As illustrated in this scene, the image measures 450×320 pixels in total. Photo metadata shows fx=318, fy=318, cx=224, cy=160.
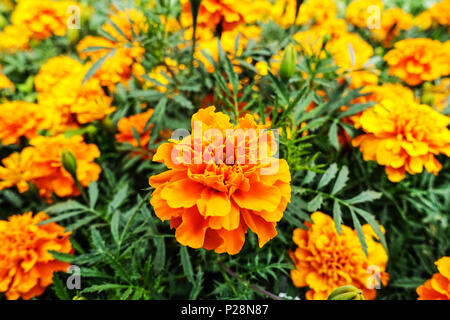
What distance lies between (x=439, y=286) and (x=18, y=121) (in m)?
1.10

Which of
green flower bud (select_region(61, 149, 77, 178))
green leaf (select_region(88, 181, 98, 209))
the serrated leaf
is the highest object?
green flower bud (select_region(61, 149, 77, 178))

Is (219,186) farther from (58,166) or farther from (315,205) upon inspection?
(58,166)

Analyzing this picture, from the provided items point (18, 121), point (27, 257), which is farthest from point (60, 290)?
point (18, 121)

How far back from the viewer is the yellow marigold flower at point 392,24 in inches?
50.6

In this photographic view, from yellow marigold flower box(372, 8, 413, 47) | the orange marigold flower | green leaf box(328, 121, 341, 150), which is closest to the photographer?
the orange marigold flower

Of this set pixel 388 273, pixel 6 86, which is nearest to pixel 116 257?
pixel 388 273

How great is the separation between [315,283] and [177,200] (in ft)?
1.44

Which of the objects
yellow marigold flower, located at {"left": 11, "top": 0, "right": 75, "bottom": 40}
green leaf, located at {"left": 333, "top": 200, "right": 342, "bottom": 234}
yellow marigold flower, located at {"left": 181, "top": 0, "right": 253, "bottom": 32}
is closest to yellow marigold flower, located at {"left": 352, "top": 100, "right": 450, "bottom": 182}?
green leaf, located at {"left": 333, "top": 200, "right": 342, "bottom": 234}

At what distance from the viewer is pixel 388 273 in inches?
31.6

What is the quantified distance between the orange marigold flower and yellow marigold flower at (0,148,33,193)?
0.51 m

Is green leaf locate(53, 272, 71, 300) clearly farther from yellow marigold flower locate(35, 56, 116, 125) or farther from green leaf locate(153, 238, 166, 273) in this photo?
yellow marigold flower locate(35, 56, 116, 125)

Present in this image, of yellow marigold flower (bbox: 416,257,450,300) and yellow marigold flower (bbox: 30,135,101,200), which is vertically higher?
yellow marigold flower (bbox: 30,135,101,200)

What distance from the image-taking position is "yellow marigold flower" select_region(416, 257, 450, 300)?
634mm
